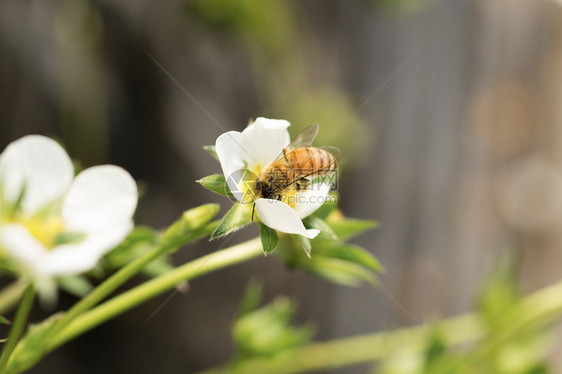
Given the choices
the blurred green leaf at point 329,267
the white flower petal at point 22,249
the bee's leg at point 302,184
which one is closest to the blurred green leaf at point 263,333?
the blurred green leaf at point 329,267

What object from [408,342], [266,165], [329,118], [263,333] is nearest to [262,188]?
[266,165]

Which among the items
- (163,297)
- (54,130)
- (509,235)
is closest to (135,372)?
(163,297)

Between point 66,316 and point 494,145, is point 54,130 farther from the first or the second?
point 494,145

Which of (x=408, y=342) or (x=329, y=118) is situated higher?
(x=329, y=118)

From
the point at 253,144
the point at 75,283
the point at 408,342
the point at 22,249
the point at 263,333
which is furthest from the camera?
the point at 408,342

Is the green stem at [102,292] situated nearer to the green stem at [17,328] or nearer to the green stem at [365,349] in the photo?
the green stem at [17,328]

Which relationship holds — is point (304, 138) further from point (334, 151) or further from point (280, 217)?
point (280, 217)
